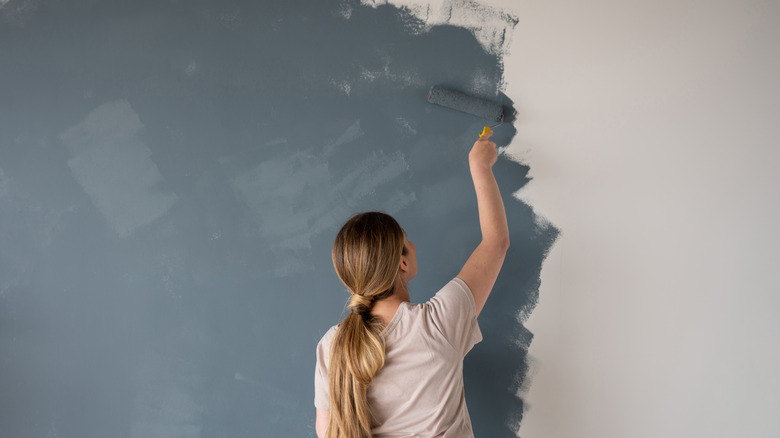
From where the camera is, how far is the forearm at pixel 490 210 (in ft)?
3.97

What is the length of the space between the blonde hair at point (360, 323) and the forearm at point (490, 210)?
250mm

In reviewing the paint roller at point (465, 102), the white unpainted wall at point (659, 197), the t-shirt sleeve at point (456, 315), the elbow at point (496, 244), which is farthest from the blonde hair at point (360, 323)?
the white unpainted wall at point (659, 197)

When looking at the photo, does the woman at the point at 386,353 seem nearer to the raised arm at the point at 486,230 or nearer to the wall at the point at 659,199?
the raised arm at the point at 486,230

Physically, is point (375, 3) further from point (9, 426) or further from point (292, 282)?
point (9, 426)

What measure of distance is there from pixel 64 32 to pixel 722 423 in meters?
1.95

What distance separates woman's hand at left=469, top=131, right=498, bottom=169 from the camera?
1266 mm

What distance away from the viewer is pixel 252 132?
1.35 m

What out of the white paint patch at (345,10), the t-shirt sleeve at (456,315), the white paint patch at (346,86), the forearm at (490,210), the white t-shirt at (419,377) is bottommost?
the white t-shirt at (419,377)

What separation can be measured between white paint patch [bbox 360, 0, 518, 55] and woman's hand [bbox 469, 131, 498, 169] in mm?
243

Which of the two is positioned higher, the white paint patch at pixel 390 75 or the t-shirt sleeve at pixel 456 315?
the white paint patch at pixel 390 75

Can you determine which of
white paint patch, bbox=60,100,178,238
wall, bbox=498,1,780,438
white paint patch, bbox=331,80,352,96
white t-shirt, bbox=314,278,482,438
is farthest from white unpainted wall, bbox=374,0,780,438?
white paint patch, bbox=60,100,178,238

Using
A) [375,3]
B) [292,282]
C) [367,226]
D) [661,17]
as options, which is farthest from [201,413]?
[661,17]

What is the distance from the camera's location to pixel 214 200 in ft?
4.42

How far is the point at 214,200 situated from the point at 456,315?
0.69 m
